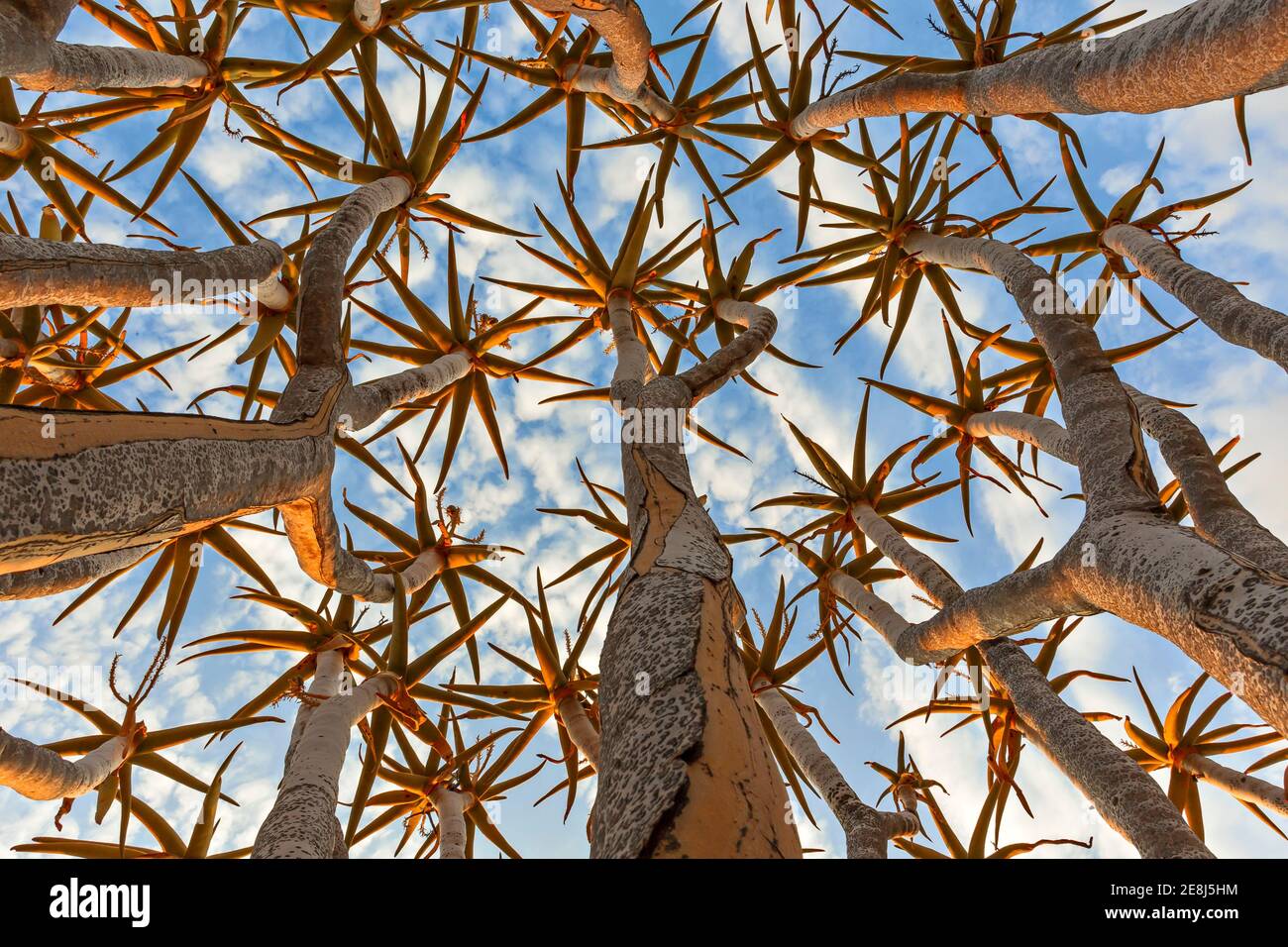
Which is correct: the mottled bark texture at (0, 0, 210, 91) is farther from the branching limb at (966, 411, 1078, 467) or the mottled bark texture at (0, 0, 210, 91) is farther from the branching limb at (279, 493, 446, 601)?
the branching limb at (966, 411, 1078, 467)

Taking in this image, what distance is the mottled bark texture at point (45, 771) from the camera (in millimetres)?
3770

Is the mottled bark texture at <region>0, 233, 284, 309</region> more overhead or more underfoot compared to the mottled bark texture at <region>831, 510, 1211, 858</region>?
Result: more overhead

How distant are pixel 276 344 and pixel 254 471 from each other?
3.97 meters

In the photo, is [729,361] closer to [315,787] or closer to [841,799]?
[315,787]

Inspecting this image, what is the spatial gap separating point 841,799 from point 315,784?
3.70m

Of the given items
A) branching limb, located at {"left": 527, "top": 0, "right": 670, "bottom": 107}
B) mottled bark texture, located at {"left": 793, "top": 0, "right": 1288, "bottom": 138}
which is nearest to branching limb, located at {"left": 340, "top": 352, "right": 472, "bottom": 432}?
branching limb, located at {"left": 527, "top": 0, "right": 670, "bottom": 107}

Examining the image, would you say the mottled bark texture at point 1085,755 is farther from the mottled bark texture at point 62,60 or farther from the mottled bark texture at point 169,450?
the mottled bark texture at point 62,60

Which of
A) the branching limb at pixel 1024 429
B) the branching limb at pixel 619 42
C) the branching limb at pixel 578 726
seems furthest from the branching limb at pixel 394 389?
the branching limb at pixel 1024 429

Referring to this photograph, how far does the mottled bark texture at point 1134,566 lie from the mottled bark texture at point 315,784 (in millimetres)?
3675

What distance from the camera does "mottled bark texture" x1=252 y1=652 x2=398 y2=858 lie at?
3.41 metres

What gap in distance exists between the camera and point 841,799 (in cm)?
520

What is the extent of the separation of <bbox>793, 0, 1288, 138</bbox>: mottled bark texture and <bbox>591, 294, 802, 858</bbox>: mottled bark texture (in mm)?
2308

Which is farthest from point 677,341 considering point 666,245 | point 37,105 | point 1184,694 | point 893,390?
point 1184,694

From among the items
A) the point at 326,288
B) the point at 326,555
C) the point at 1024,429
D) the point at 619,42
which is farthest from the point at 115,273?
the point at 1024,429
